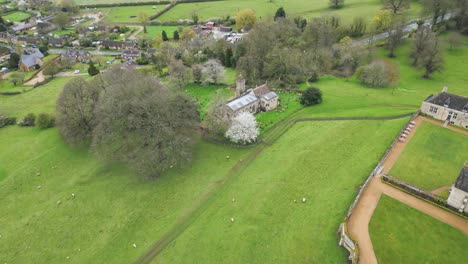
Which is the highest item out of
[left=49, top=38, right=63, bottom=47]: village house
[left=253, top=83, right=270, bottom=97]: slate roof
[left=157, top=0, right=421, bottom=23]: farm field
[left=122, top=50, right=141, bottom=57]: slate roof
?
[left=157, top=0, right=421, bottom=23]: farm field

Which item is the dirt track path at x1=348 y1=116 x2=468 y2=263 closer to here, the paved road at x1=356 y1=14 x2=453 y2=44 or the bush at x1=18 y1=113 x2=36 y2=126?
the bush at x1=18 y1=113 x2=36 y2=126

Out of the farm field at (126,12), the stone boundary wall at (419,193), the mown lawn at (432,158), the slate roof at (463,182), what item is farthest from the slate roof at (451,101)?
the farm field at (126,12)

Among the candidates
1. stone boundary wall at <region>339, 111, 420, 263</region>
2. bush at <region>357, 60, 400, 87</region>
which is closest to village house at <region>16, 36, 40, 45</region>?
bush at <region>357, 60, 400, 87</region>

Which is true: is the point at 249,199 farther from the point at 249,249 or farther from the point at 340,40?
the point at 340,40

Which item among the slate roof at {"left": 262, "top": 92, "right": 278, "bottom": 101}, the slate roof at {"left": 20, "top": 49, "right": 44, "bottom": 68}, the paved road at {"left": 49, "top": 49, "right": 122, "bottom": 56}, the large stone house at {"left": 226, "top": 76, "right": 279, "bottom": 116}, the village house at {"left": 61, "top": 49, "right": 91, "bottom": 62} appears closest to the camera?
the large stone house at {"left": 226, "top": 76, "right": 279, "bottom": 116}

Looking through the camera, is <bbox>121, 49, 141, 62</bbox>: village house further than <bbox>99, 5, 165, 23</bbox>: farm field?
No

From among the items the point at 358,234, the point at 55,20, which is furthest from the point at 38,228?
the point at 55,20
